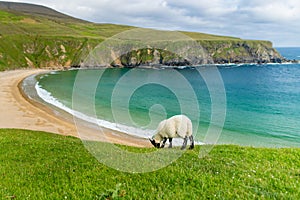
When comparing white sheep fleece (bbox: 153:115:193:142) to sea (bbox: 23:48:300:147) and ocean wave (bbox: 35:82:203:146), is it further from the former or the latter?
ocean wave (bbox: 35:82:203:146)

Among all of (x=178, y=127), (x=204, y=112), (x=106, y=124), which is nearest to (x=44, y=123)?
(x=106, y=124)

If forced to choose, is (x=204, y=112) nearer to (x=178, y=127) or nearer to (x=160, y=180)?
(x=178, y=127)

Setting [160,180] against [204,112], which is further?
[204,112]

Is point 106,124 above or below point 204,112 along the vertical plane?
below

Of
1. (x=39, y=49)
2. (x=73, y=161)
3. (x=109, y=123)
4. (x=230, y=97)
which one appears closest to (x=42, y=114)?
(x=109, y=123)

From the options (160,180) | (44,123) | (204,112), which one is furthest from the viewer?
(204,112)

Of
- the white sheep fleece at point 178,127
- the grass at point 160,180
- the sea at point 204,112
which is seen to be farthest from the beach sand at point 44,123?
the grass at point 160,180

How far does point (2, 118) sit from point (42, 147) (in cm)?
4205

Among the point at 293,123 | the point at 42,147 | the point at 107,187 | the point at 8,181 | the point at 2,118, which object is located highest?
the point at 107,187

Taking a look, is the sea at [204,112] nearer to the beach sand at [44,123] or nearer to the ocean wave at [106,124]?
the ocean wave at [106,124]

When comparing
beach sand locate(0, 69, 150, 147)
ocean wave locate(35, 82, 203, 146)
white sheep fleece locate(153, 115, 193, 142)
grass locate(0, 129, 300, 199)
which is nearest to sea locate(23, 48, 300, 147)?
ocean wave locate(35, 82, 203, 146)

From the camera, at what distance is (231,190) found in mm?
7617

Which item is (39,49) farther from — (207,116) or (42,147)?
(42,147)

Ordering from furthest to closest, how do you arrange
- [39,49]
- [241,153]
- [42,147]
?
1. [39,49]
2. [42,147]
3. [241,153]
